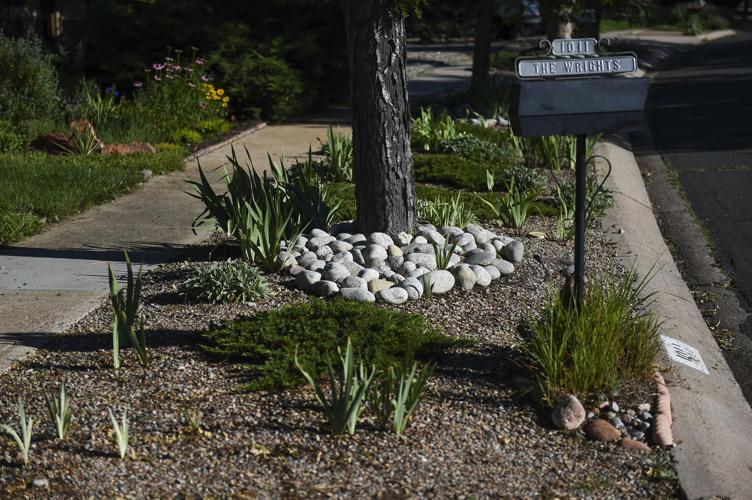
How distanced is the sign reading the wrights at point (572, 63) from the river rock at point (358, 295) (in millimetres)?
1786

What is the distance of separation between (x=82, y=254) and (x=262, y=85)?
22.9ft

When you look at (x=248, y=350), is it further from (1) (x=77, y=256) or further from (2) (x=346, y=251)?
(1) (x=77, y=256)

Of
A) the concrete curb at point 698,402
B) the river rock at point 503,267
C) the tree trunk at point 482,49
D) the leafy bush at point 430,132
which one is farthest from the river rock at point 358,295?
the tree trunk at point 482,49

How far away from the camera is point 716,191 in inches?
433

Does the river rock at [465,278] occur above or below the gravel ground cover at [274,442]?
above

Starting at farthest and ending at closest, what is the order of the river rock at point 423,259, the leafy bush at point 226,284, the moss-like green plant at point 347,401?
the river rock at point 423,259 → the leafy bush at point 226,284 → the moss-like green plant at point 347,401

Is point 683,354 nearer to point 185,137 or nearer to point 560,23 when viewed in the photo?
point 185,137

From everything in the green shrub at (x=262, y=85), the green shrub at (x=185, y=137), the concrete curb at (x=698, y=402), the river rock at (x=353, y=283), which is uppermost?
the green shrub at (x=262, y=85)

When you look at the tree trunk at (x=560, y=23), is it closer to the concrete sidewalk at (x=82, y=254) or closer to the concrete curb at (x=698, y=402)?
the concrete sidewalk at (x=82, y=254)

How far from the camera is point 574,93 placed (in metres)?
5.05

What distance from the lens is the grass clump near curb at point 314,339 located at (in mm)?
5098

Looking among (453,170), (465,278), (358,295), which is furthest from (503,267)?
(453,170)

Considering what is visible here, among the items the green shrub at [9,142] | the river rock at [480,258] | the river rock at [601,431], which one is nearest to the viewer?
the river rock at [601,431]

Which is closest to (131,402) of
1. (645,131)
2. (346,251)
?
(346,251)
